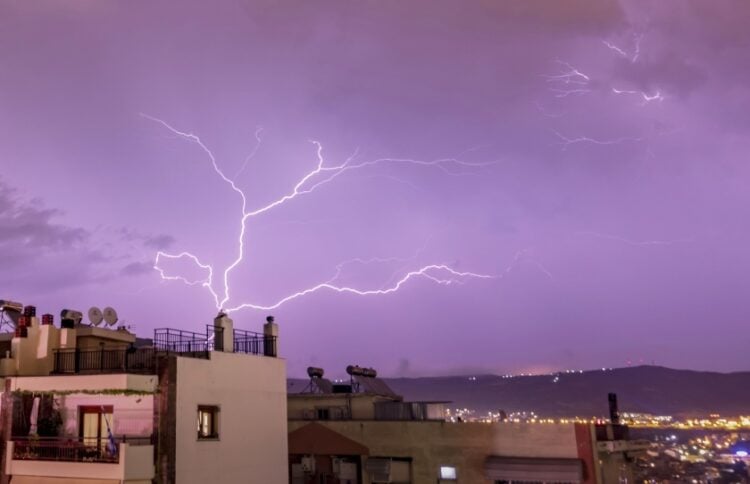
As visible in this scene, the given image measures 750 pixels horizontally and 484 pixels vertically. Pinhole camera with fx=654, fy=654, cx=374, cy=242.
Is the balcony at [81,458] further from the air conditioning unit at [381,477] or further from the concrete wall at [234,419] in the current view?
the air conditioning unit at [381,477]

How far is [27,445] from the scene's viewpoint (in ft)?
59.1

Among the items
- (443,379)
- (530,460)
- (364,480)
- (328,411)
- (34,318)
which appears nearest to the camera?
(34,318)

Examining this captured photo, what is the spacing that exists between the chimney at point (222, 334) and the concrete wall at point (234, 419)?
1.97 feet

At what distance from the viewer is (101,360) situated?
62.3ft

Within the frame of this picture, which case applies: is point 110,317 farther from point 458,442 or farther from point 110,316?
point 458,442

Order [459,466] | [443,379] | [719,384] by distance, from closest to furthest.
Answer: [459,466], [719,384], [443,379]

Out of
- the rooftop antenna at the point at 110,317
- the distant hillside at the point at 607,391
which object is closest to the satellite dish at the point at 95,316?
the rooftop antenna at the point at 110,317

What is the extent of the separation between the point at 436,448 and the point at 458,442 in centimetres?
97

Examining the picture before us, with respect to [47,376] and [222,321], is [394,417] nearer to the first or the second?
[222,321]

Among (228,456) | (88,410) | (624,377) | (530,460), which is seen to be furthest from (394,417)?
(624,377)

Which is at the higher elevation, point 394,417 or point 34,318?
point 34,318

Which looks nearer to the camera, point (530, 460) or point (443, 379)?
point (530, 460)

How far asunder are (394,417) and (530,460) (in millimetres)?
6779

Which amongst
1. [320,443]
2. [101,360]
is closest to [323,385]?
[320,443]
